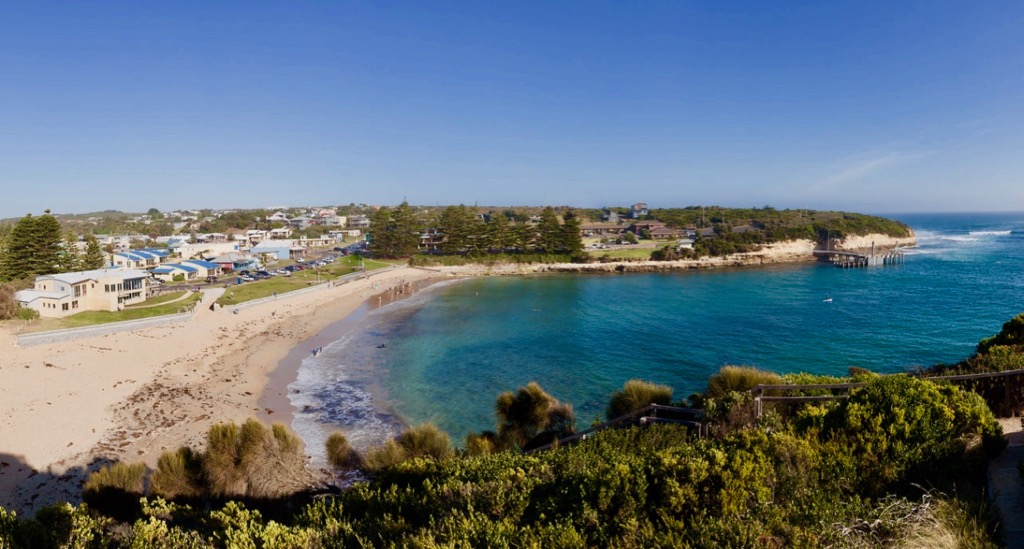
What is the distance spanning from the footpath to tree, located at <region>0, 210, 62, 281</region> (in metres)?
51.4

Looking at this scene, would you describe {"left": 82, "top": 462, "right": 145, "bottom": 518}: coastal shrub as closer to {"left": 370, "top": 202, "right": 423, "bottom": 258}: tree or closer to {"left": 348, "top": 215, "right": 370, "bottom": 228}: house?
{"left": 370, "top": 202, "right": 423, "bottom": 258}: tree

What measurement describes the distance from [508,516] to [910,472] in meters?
4.29

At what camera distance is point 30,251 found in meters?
38.2

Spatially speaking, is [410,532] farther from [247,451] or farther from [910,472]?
[247,451]

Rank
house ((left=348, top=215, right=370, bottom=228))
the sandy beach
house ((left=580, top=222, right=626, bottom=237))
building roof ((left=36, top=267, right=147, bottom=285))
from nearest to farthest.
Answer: the sandy beach
building roof ((left=36, top=267, right=147, bottom=285))
house ((left=580, top=222, right=626, bottom=237))
house ((left=348, top=215, right=370, bottom=228))

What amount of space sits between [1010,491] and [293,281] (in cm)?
5134

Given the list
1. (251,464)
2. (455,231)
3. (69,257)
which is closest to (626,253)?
(455,231)

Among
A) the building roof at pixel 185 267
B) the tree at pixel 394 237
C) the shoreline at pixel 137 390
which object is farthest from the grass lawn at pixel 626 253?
the building roof at pixel 185 267

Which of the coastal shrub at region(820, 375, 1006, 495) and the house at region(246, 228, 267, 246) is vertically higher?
the house at region(246, 228, 267, 246)

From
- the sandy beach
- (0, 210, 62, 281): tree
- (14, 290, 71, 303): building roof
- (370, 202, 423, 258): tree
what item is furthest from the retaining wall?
(370, 202, 423, 258): tree

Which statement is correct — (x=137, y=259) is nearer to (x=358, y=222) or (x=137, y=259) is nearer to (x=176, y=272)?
(x=176, y=272)

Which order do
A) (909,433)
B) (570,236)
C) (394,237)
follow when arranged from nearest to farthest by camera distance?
(909,433)
(394,237)
(570,236)

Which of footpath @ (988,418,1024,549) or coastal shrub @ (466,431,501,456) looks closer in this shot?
footpath @ (988,418,1024,549)

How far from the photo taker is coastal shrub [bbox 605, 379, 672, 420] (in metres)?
Answer: 12.7
